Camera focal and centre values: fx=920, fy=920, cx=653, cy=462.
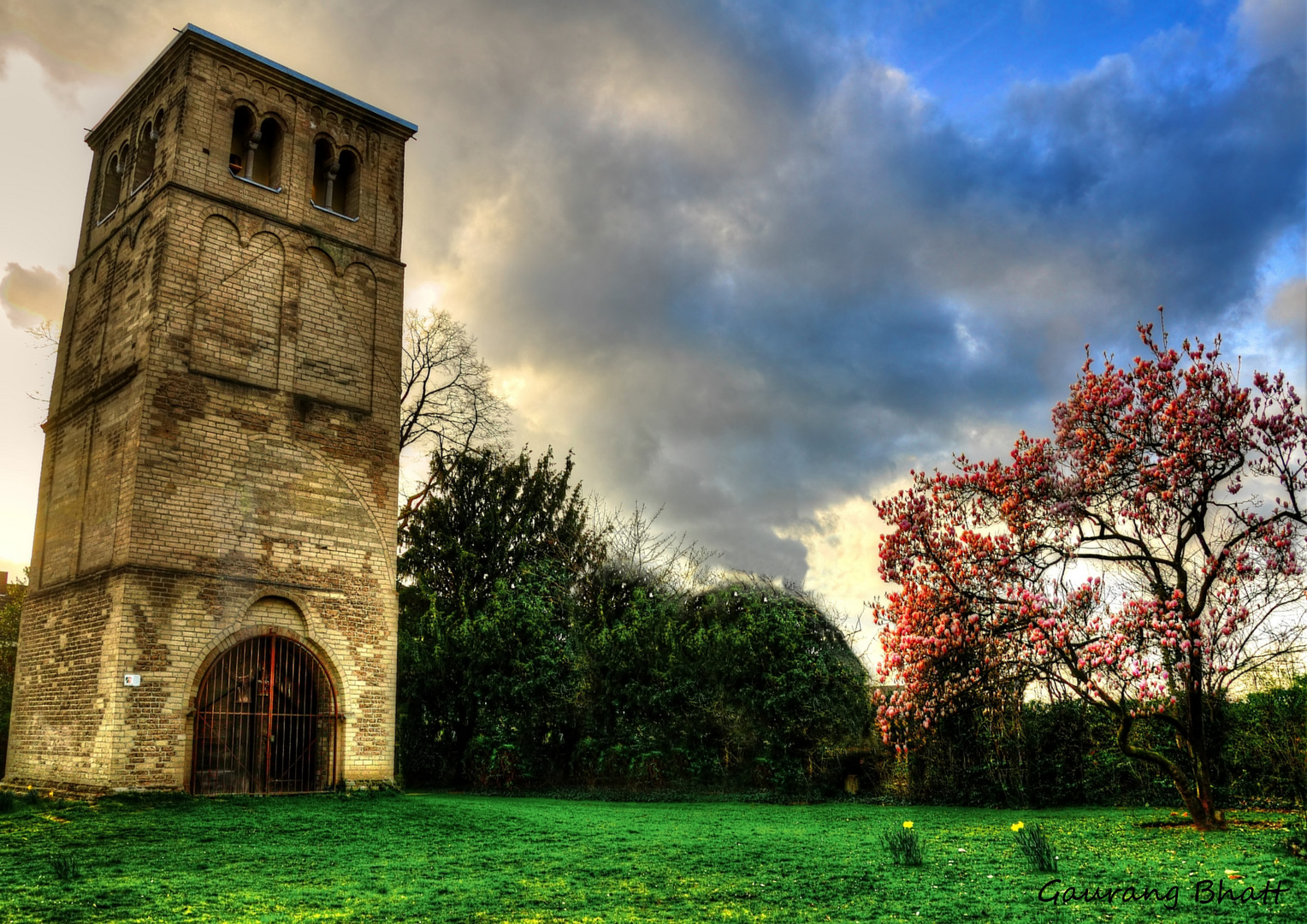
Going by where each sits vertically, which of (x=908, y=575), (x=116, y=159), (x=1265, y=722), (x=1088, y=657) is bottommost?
(x=1265, y=722)

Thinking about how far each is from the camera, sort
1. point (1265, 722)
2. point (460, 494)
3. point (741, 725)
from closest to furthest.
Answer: point (1265, 722), point (741, 725), point (460, 494)

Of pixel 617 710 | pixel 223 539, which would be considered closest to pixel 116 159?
pixel 223 539

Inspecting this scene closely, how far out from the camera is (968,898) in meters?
6.28

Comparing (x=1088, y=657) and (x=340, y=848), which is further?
(x=1088, y=657)

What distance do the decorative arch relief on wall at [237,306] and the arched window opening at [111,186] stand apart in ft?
12.7

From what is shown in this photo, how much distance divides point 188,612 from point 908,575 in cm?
1028

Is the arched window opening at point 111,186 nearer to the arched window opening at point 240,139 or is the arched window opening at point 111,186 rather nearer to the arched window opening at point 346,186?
the arched window opening at point 240,139

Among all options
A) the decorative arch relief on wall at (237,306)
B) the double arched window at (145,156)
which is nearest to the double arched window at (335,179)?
the decorative arch relief on wall at (237,306)

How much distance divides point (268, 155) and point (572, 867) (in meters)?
15.0

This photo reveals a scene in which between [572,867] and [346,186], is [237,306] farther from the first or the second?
[572,867]

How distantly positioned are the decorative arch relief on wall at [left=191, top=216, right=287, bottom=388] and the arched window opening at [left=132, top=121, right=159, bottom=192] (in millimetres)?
2593

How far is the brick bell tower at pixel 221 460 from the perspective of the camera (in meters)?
13.5

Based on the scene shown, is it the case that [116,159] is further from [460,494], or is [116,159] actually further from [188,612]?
[460,494]

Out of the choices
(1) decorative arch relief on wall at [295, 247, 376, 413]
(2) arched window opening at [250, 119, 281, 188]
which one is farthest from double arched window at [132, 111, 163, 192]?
(1) decorative arch relief on wall at [295, 247, 376, 413]
